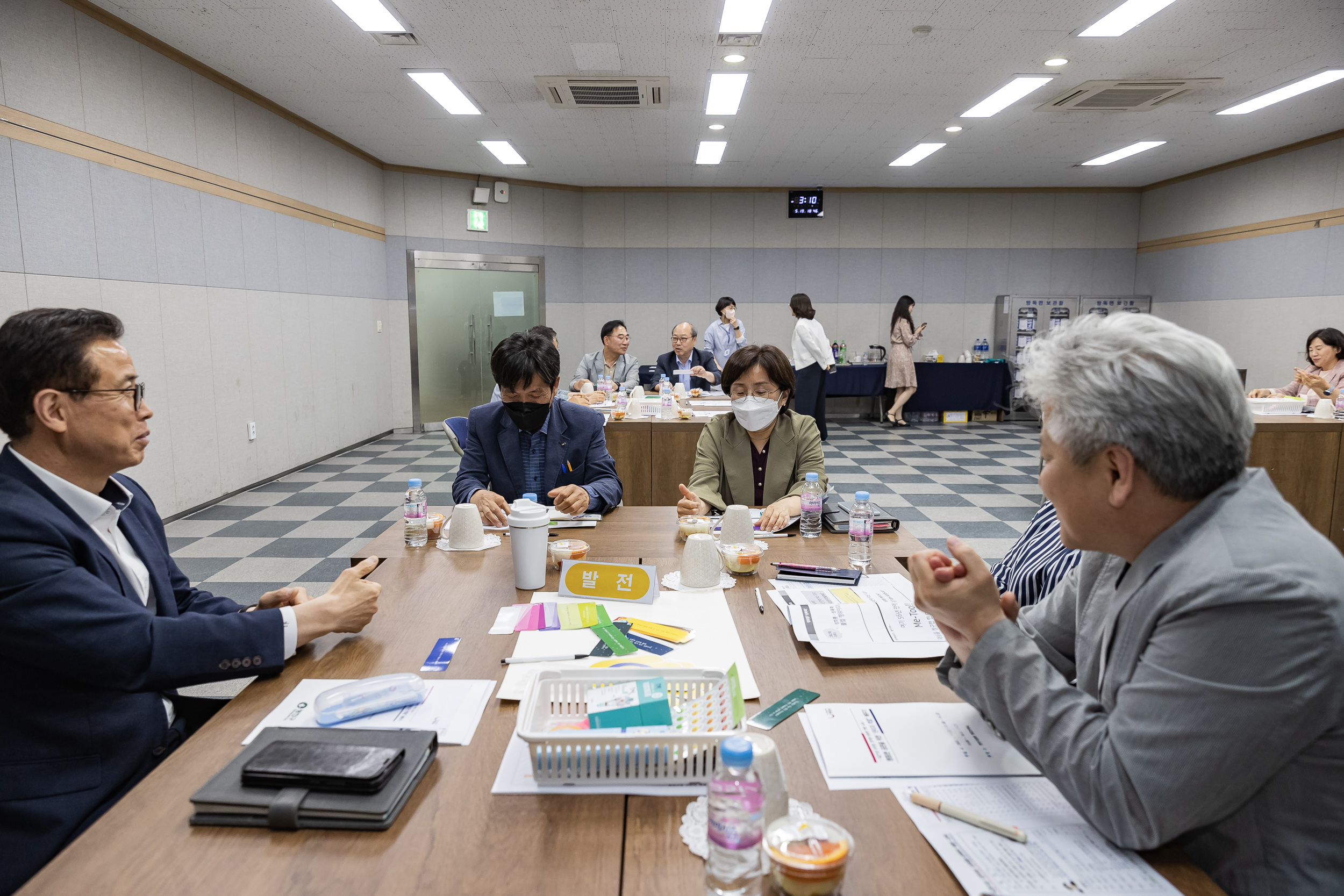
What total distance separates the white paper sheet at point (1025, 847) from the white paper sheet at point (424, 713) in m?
0.70

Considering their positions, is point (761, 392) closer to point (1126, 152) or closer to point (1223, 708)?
point (1223, 708)

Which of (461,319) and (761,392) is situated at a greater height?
(461,319)

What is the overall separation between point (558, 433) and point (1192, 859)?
7.95ft

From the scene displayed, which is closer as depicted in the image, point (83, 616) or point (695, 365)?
point (83, 616)

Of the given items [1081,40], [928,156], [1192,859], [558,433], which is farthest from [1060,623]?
[928,156]

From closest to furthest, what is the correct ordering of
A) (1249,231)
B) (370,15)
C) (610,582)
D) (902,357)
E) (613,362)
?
(610,582), (370,15), (613,362), (1249,231), (902,357)

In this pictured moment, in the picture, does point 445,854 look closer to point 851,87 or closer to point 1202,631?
point 1202,631

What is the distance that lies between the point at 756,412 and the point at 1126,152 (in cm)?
822

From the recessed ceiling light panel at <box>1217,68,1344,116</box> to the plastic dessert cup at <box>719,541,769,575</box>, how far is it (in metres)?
7.11

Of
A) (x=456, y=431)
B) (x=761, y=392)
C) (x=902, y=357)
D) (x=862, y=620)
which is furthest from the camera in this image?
(x=902, y=357)

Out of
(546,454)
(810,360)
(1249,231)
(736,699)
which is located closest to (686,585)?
(736,699)

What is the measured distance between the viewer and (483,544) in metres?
2.30

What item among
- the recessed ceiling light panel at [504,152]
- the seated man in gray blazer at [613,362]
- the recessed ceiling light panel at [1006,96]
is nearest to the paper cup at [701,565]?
the seated man in gray blazer at [613,362]

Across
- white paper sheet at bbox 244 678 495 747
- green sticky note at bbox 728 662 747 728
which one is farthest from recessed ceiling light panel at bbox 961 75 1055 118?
white paper sheet at bbox 244 678 495 747
